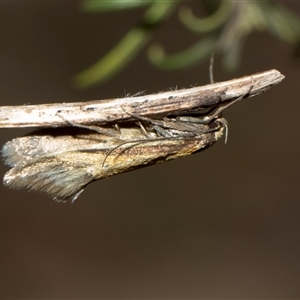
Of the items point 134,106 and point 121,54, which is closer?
point 134,106

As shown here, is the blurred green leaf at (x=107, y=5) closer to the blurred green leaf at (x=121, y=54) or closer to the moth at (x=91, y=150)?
the blurred green leaf at (x=121, y=54)

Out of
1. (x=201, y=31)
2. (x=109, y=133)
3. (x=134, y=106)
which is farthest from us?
(x=201, y=31)

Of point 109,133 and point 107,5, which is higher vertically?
point 107,5

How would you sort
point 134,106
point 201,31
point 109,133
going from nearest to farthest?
point 134,106 < point 109,133 < point 201,31

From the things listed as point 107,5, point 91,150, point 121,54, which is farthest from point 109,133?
point 107,5

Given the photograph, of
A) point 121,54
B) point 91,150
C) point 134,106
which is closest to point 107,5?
point 121,54

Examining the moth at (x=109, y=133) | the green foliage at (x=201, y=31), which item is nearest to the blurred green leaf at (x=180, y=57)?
the green foliage at (x=201, y=31)

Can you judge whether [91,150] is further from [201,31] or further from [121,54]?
[201,31]

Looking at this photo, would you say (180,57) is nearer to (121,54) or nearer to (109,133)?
(121,54)

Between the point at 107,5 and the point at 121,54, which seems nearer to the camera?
the point at 107,5
